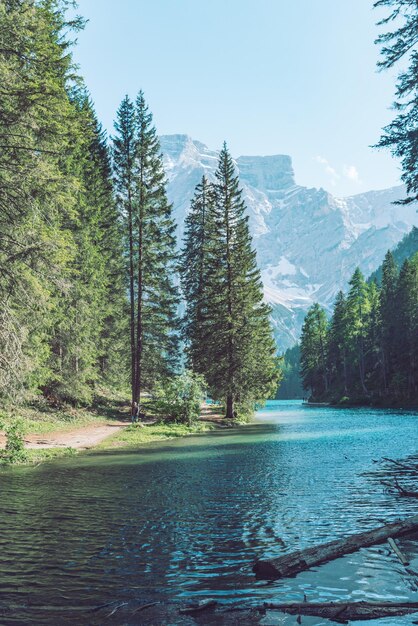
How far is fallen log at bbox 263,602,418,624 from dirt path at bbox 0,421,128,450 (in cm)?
1677

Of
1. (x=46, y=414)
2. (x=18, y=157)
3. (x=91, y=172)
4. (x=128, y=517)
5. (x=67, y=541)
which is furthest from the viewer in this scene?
(x=91, y=172)

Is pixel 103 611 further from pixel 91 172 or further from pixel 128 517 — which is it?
pixel 91 172

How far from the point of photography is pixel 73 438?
79.9ft

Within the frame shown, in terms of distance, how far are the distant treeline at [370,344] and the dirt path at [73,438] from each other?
43.4 meters

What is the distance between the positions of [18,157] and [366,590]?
15729mm

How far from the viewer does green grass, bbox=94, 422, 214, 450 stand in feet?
79.3

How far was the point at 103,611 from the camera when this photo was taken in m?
5.79

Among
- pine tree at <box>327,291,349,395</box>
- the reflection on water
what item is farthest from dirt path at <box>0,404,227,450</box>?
pine tree at <box>327,291,349,395</box>

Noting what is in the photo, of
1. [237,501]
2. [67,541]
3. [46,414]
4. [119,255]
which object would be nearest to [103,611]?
[67,541]

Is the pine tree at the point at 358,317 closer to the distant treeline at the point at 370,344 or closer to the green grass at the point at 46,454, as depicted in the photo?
the distant treeline at the point at 370,344

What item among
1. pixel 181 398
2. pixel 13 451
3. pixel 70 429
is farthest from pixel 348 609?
pixel 181 398

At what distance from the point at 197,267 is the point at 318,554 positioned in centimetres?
4531

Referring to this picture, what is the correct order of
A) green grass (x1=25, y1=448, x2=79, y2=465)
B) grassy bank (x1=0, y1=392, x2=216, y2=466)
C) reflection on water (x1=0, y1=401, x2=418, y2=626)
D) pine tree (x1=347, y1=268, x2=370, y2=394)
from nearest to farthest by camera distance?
1. reflection on water (x1=0, y1=401, x2=418, y2=626)
2. green grass (x1=25, y1=448, x2=79, y2=465)
3. grassy bank (x1=0, y1=392, x2=216, y2=466)
4. pine tree (x1=347, y1=268, x2=370, y2=394)

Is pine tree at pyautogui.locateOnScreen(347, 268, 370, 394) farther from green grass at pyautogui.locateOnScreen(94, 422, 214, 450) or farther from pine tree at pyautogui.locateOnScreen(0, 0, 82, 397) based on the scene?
pine tree at pyautogui.locateOnScreen(0, 0, 82, 397)
